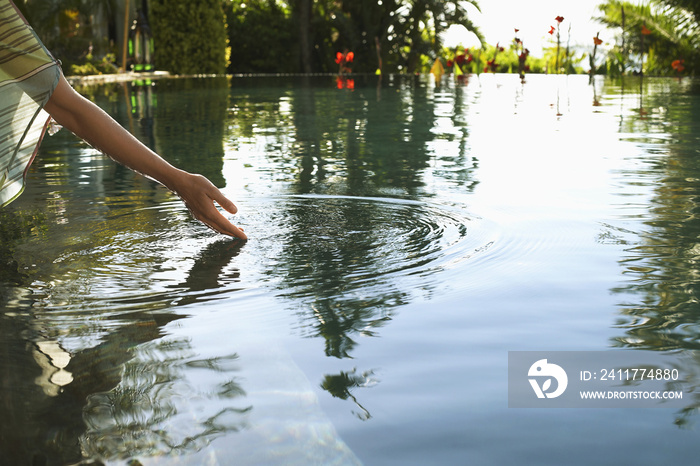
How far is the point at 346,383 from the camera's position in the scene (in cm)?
196

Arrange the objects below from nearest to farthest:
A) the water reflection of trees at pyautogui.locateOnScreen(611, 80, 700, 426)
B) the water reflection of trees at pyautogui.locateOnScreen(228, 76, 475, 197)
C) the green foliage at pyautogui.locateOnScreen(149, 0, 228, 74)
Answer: the water reflection of trees at pyautogui.locateOnScreen(611, 80, 700, 426) < the water reflection of trees at pyautogui.locateOnScreen(228, 76, 475, 197) < the green foliage at pyautogui.locateOnScreen(149, 0, 228, 74)

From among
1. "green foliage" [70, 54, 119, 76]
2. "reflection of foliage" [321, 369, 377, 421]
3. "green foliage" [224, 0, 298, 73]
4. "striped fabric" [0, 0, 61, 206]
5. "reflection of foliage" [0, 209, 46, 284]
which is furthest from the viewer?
"green foliage" [224, 0, 298, 73]

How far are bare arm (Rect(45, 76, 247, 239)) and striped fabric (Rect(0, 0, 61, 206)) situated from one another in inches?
6.1

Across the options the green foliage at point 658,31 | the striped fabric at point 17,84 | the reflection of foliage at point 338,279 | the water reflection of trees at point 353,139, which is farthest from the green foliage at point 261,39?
the striped fabric at point 17,84

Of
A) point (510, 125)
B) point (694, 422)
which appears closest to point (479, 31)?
point (510, 125)

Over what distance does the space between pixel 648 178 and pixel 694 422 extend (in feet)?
11.8

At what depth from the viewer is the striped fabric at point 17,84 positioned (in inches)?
84.4

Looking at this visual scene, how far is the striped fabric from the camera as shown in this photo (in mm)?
2145

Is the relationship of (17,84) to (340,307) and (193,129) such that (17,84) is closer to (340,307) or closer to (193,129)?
(340,307)

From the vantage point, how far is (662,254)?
10.4 ft

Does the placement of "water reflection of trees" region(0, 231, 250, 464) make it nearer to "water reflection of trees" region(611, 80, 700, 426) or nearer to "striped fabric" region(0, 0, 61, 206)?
"striped fabric" region(0, 0, 61, 206)

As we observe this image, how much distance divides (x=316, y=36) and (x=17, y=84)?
23.8 meters

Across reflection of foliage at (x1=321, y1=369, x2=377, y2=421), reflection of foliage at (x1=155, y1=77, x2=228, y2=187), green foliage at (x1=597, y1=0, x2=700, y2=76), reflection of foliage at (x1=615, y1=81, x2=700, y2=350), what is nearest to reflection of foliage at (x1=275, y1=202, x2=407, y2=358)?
reflection of foliage at (x1=321, y1=369, x2=377, y2=421)

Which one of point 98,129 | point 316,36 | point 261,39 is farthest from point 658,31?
point 98,129
